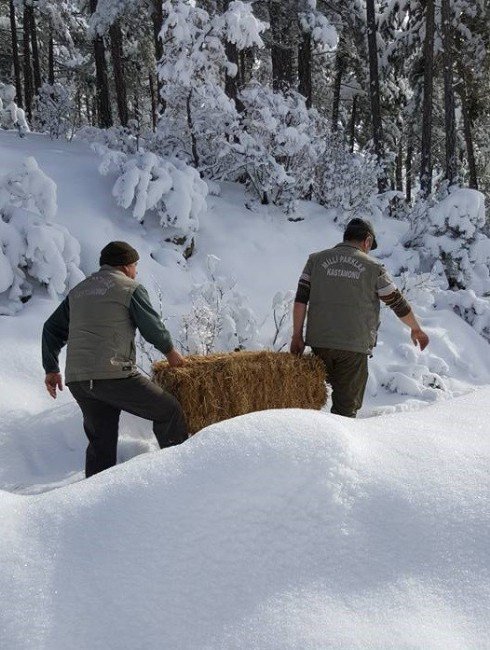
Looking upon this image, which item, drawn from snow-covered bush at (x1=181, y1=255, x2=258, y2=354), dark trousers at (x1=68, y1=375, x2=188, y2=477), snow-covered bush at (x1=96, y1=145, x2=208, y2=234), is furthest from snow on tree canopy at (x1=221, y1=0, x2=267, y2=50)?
dark trousers at (x1=68, y1=375, x2=188, y2=477)

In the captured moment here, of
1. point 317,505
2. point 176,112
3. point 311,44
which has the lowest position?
point 317,505

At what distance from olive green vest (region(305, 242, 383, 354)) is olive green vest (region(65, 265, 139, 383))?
148cm

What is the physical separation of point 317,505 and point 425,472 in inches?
18.7

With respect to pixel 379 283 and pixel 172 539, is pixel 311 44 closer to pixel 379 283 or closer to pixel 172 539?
pixel 379 283

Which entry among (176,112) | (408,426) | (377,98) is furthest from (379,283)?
(377,98)

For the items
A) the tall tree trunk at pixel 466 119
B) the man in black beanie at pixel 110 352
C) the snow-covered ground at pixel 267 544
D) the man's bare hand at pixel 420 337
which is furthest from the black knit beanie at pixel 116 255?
the tall tree trunk at pixel 466 119

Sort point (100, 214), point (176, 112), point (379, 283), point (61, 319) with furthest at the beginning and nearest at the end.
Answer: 1. point (176, 112)
2. point (100, 214)
3. point (379, 283)
4. point (61, 319)

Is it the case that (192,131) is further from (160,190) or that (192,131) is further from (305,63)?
(305,63)

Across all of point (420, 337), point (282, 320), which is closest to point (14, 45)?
point (282, 320)

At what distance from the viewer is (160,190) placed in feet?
25.8

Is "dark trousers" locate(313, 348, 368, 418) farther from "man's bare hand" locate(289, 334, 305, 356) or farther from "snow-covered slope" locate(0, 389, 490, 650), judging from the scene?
"snow-covered slope" locate(0, 389, 490, 650)

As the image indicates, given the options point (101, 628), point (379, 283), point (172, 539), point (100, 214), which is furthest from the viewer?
point (100, 214)

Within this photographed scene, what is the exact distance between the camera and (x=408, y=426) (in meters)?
2.98

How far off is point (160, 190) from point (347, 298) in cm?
395
